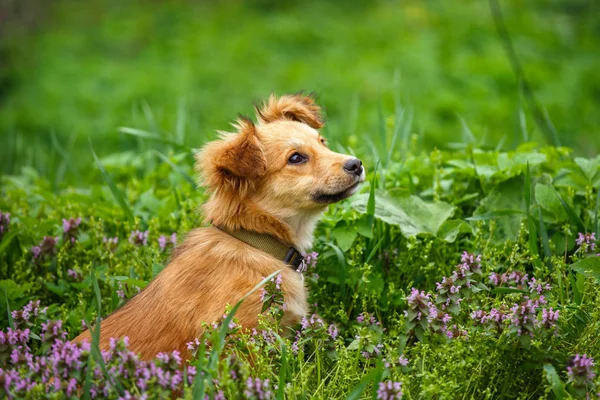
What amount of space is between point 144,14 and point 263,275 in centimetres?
945

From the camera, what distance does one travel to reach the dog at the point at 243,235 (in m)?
3.24

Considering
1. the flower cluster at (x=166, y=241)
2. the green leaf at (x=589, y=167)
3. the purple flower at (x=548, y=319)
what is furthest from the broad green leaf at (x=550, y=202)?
the flower cluster at (x=166, y=241)

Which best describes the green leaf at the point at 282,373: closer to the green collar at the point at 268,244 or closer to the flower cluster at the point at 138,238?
the green collar at the point at 268,244

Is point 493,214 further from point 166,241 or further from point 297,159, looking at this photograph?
point 166,241

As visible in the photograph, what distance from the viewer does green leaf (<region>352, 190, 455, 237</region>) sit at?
391 centimetres

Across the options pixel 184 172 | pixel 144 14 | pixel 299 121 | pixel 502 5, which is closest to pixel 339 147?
pixel 299 121

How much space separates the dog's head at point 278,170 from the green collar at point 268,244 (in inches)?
5.4

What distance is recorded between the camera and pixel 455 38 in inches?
383

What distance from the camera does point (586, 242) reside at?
11.7 feet

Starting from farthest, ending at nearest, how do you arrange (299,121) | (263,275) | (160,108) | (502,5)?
1. (502,5)
2. (160,108)
3. (299,121)
4. (263,275)

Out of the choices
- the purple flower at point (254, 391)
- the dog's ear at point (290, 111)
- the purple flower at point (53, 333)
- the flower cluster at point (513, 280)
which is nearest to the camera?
the purple flower at point (254, 391)

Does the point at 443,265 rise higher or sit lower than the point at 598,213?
lower

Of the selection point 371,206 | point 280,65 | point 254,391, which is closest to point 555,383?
point 254,391

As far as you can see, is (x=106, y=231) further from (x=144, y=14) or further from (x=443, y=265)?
(x=144, y=14)
